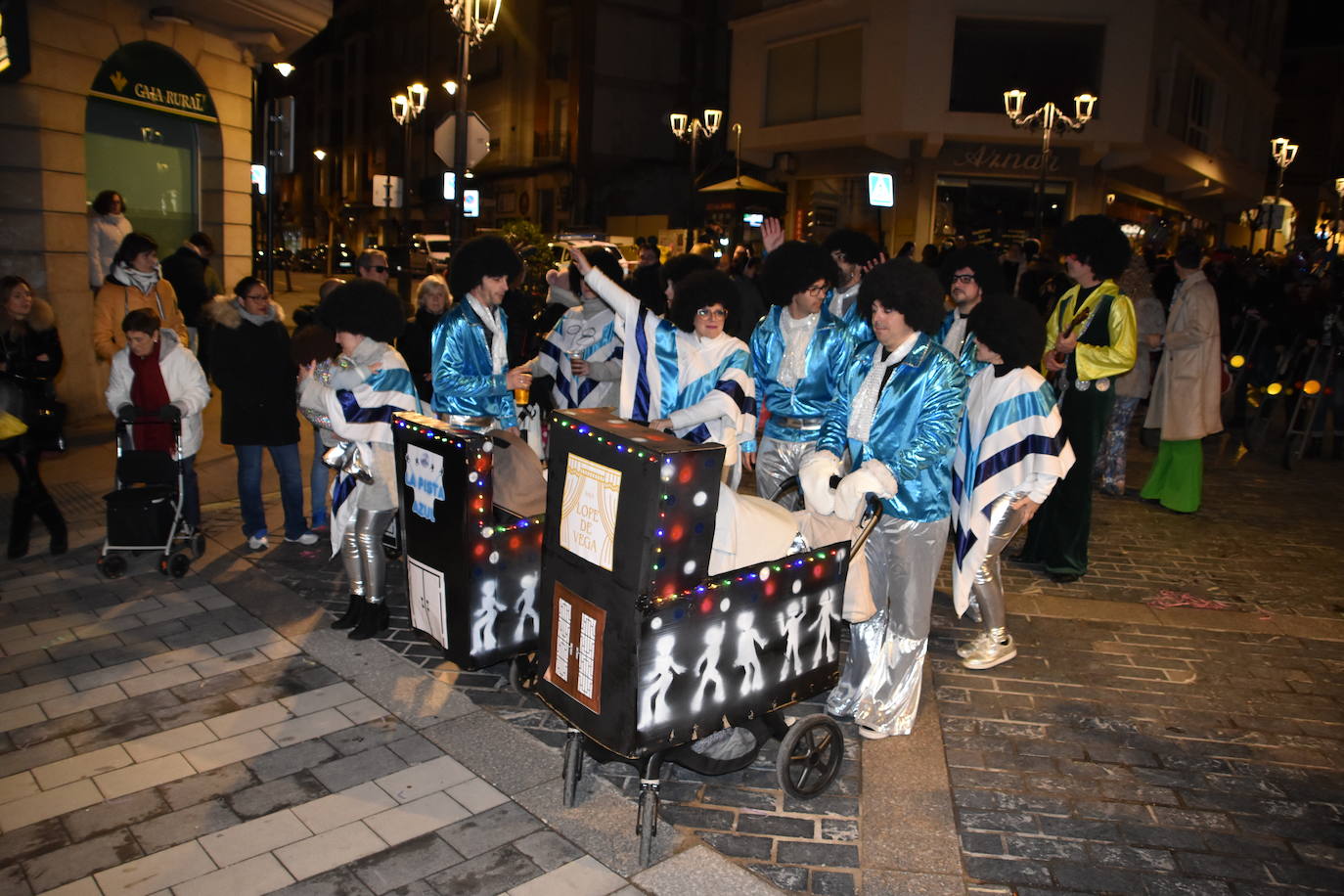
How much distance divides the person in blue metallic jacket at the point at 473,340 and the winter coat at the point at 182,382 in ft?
6.92

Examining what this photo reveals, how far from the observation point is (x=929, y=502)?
4371 mm

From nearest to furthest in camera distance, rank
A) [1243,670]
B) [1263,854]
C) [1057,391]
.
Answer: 1. [1263,854]
2. [1243,670]
3. [1057,391]

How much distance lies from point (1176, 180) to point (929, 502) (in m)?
33.7

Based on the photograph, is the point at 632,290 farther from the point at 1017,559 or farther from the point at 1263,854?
the point at 1263,854

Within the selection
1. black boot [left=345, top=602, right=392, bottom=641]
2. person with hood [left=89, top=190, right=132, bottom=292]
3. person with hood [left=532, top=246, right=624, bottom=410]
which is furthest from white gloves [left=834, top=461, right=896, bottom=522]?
person with hood [left=89, top=190, right=132, bottom=292]

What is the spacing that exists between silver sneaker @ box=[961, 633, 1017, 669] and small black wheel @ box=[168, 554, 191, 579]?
4758 mm

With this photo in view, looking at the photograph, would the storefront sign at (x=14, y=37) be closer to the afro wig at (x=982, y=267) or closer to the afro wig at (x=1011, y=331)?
the afro wig at (x=982, y=267)

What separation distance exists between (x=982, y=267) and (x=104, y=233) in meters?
8.67

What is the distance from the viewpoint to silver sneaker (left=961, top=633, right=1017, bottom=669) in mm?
5328

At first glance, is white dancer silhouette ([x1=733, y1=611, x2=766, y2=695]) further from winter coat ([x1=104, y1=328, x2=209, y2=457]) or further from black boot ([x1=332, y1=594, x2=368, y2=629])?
winter coat ([x1=104, y1=328, x2=209, y2=457])

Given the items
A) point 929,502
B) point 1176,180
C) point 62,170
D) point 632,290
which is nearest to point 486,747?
point 929,502

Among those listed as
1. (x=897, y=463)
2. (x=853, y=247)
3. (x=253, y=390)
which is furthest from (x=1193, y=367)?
(x=253, y=390)

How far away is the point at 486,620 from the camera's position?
14.2ft

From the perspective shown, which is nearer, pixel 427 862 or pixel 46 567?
pixel 427 862
